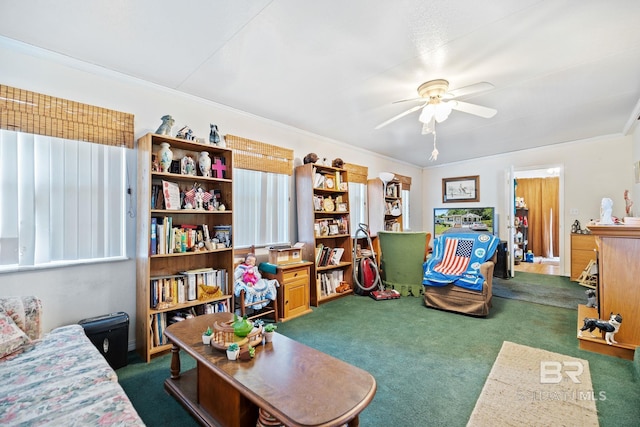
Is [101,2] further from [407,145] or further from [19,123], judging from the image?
[407,145]

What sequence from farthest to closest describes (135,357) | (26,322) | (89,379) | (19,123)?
(135,357) → (19,123) → (26,322) → (89,379)

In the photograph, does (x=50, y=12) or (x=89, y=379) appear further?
(x=50, y=12)

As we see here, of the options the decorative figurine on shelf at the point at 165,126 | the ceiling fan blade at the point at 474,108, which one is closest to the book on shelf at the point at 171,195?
the decorative figurine on shelf at the point at 165,126

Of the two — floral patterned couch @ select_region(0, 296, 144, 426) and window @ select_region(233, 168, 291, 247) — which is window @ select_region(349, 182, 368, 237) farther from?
floral patterned couch @ select_region(0, 296, 144, 426)

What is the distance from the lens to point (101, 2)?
1.62m

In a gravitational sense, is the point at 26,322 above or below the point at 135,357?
above

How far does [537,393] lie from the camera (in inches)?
71.4

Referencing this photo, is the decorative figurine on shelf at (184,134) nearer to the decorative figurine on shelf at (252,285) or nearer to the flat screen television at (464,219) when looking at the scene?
the decorative figurine on shelf at (252,285)

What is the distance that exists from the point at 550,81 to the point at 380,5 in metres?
2.04

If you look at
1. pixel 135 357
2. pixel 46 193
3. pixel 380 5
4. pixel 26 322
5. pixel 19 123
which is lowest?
pixel 135 357

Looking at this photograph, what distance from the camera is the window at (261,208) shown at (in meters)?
3.34

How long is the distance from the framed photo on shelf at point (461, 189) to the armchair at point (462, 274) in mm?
2941

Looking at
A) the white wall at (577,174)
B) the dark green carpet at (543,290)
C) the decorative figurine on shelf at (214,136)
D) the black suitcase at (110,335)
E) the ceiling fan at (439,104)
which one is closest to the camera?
the black suitcase at (110,335)

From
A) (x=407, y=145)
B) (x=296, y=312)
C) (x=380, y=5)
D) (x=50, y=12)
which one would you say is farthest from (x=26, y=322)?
(x=407, y=145)
